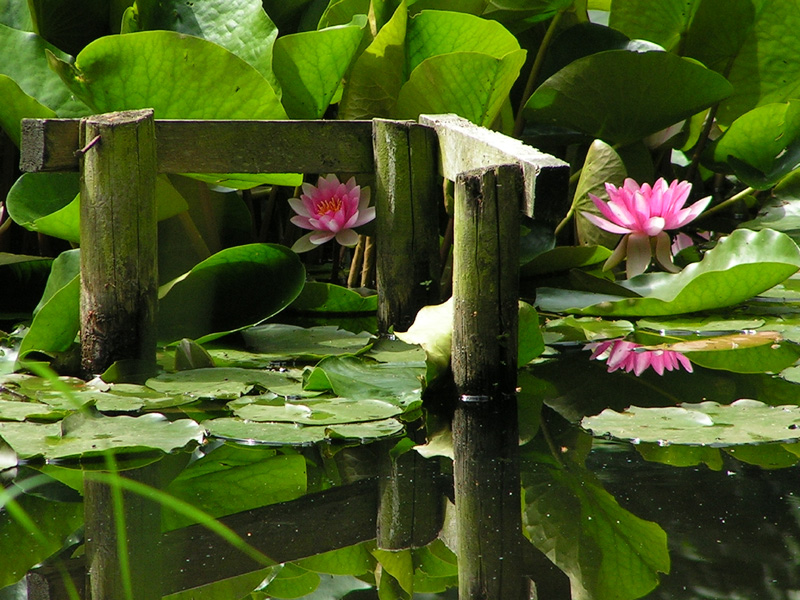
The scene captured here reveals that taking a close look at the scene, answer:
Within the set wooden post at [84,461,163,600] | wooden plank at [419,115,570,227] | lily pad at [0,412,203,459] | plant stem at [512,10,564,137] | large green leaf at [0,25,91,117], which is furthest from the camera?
plant stem at [512,10,564,137]

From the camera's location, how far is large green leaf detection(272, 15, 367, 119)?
6.53 ft

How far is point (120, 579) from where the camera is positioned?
974 millimetres

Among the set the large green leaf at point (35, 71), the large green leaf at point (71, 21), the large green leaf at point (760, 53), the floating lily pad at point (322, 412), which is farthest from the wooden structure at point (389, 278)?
the large green leaf at point (760, 53)

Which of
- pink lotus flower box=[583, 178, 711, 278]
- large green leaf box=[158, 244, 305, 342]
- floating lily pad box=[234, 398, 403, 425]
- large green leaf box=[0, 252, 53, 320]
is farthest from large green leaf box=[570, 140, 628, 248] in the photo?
large green leaf box=[0, 252, 53, 320]

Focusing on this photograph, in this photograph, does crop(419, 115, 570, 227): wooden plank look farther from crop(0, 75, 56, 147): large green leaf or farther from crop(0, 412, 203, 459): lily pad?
crop(0, 75, 56, 147): large green leaf

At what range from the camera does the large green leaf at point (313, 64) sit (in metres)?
1.99

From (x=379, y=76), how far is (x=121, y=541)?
1570mm

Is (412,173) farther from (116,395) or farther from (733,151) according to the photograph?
(733,151)

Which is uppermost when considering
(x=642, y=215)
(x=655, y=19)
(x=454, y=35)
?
(x=655, y=19)

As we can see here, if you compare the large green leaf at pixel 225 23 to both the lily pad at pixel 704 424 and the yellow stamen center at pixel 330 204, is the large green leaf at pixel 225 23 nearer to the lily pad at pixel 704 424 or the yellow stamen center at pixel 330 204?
the yellow stamen center at pixel 330 204

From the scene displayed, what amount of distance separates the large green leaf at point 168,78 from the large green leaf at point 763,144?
141 cm

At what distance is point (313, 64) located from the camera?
6.75 feet

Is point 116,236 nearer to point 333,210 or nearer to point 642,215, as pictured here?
point 333,210

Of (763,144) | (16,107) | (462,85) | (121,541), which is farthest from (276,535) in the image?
(763,144)
